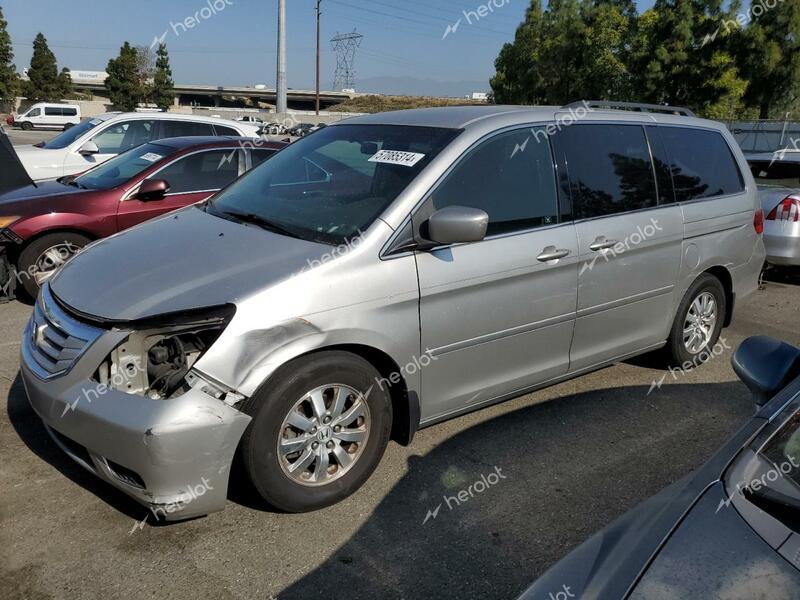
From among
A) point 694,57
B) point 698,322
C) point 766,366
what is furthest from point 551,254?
point 694,57

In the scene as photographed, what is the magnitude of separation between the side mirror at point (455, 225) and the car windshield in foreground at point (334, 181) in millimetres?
270

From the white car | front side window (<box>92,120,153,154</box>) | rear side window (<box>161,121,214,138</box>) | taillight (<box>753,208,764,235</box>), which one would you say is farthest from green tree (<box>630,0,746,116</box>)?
taillight (<box>753,208,764,235</box>)

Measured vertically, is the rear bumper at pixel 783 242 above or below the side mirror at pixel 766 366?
below

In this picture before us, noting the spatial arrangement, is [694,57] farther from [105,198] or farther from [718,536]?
[718,536]

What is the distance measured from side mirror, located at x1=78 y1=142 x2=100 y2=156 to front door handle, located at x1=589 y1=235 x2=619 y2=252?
319 inches

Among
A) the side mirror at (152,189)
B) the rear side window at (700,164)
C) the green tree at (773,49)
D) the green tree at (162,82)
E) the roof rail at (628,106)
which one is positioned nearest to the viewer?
the roof rail at (628,106)

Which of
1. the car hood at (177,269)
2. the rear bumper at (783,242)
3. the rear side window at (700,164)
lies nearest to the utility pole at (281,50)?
the rear bumper at (783,242)

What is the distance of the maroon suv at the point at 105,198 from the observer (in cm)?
619

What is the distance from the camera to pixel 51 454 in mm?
3570

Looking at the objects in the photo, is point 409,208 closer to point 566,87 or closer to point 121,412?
Result: point 121,412

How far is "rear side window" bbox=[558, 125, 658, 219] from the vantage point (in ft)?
13.2

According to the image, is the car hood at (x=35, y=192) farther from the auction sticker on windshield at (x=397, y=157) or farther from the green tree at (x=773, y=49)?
the green tree at (x=773, y=49)

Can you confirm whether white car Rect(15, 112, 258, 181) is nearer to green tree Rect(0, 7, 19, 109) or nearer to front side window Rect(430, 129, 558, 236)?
front side window Rect(430, 129, 558, 236)

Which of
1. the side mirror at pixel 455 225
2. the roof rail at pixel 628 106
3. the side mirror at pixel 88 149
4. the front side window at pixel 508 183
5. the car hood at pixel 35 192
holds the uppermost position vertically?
the roof rail at pixel 628 106
